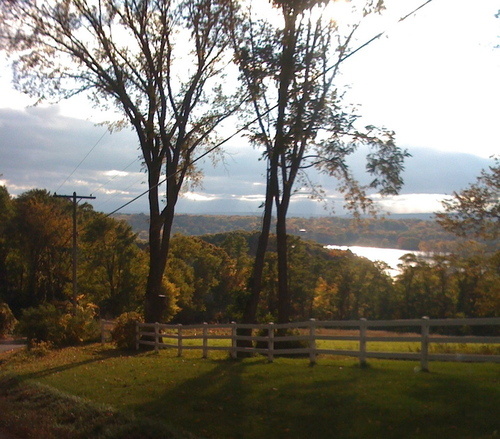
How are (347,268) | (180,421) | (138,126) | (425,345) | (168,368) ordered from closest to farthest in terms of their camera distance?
(180,421) < (425,345) < (168,368) < (138,126) < (347,268)

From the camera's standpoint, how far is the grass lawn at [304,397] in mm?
8219

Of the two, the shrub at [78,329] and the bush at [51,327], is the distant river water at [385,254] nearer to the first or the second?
the shrub at [78,329]

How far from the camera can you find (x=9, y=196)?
67.1 m

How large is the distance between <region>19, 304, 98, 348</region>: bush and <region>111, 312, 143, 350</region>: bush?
322 centimetres

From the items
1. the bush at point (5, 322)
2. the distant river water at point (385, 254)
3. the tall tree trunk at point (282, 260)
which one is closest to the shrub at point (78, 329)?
the tall tree trunk at point (282, 260)

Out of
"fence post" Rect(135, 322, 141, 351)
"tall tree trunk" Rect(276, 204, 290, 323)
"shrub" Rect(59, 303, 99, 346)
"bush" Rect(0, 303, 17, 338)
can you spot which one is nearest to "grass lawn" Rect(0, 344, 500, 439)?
"tall tree trunk" Rect(276, 204, 290, 323)

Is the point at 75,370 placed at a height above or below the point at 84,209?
below

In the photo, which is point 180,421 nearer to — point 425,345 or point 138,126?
point 425,345

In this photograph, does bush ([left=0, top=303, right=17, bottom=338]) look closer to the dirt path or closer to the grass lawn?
the dirt path

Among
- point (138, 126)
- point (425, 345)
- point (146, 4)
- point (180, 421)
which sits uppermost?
point (146, 4)

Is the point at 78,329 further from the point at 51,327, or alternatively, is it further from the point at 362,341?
the point at 362,341

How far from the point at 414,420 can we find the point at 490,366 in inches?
201

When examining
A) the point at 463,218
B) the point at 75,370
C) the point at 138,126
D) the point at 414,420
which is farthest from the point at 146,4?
the point at 414,420

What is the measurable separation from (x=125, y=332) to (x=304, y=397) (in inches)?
602
